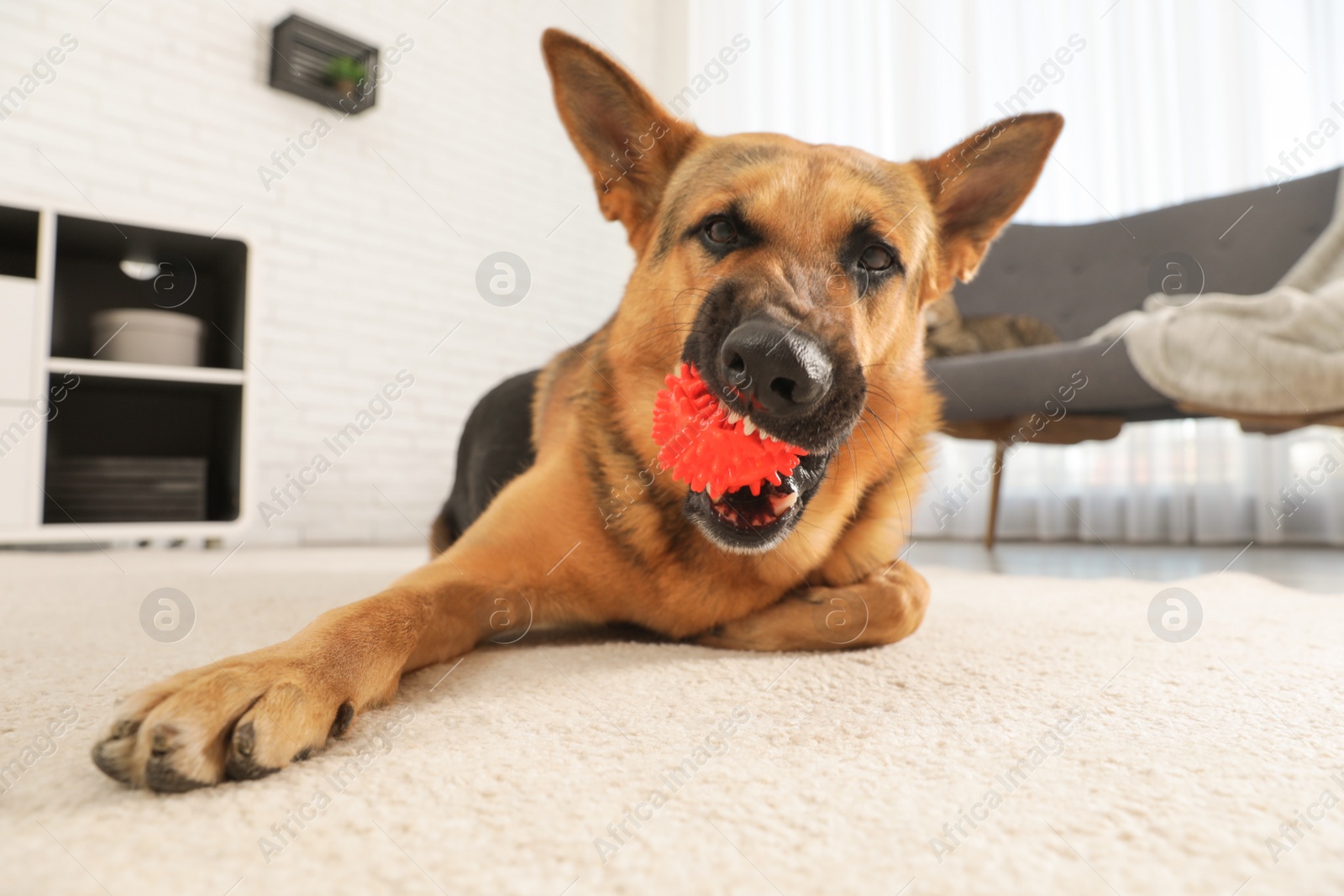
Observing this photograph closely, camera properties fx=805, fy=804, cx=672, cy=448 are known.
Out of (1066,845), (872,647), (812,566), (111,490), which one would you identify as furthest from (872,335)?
(111,490)

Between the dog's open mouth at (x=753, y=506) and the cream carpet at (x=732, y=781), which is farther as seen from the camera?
the dog's open mouth at (x=753, y=506)

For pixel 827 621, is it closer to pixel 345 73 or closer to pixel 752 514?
pixel 752 514

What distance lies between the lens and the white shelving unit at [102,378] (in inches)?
126

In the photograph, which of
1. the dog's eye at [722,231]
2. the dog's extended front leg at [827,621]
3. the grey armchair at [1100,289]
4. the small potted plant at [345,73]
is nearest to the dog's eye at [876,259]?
the dog's eye at [722,231]

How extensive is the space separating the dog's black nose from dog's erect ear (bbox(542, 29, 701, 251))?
2.18 feet

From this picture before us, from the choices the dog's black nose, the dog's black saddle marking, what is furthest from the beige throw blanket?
the dog's black nose

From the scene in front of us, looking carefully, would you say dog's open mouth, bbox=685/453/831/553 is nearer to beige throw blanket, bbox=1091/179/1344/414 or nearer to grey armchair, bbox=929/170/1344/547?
grey armchair, bbox=929/170/1344/547

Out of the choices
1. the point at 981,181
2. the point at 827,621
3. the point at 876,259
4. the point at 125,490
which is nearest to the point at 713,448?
the point at 827,621

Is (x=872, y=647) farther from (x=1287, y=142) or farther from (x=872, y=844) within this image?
(x=1287, y=142)

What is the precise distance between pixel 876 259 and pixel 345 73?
443 centimetres

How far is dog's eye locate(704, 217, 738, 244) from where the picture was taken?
1399 millimetres

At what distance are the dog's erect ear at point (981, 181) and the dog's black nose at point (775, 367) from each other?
29.6 inches

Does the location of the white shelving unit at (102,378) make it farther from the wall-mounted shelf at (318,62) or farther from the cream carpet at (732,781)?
the cream carpet at (732,781)

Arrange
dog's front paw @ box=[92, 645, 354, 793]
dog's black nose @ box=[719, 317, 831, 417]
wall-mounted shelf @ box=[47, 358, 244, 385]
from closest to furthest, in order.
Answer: dog's front paw @ box=[92, 645, 354, 793] < dog's black nose @ box=[719, 317, 831, 417] < wall-mounted shelf @ box=[47, 358, 244, 385]
